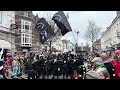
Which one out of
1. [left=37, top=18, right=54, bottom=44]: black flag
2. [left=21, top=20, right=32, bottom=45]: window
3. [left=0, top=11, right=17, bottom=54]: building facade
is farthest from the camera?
[left=21, top=20, right=32, bottom=45]: window

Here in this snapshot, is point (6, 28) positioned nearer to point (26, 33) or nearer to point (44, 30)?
point (44, 30)

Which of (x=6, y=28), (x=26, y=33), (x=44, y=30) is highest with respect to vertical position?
(x=26, y=33)

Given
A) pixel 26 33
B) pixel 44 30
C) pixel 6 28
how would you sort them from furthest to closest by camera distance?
1. pixel 26 33
2. pixel 6 28
3. pixel 44 30

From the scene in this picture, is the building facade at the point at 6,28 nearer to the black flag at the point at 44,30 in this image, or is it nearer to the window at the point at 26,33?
the black flag at the point at 44,30

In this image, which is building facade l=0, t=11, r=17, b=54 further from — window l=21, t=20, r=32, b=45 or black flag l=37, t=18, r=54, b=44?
window l=21, t=20, r=32, b=45

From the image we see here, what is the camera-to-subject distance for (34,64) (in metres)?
8.01

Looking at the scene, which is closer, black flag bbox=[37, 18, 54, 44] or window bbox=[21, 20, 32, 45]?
black flag bbox=[37, 18, 54, 44]

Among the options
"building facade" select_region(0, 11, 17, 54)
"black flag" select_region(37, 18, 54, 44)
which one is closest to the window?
"building facade" select_region(0, 11, 17, 54)

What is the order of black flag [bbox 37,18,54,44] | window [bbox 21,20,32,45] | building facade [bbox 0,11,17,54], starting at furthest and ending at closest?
window [bbox 21,20,32,45], building facade [bbox 0,11,17,54], black flag [bbox 37,18,54,44]

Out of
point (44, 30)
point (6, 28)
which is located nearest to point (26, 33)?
point (6, 28)

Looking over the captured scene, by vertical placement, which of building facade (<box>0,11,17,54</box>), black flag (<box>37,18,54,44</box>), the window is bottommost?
black flag (<box>37,18,54,44</box>)

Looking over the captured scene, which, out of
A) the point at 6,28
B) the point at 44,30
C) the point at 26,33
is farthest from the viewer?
the point at 26,33
